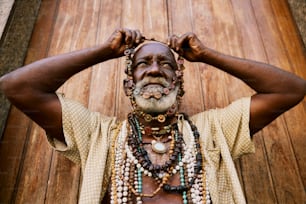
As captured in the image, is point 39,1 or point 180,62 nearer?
point 180,62

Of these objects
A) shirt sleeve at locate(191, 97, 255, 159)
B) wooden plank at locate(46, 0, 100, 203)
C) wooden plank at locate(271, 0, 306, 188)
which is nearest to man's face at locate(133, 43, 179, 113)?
shirt sleeve at locate(191, 97, 255, 159)

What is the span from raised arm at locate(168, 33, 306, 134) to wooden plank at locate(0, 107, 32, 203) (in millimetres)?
901

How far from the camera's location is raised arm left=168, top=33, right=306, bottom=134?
152 cm

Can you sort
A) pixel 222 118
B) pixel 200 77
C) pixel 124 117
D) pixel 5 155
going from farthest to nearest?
pixel 200 77, pixel 124 117, pixel 5 155, pixel 222 118

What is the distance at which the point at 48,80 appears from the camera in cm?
150

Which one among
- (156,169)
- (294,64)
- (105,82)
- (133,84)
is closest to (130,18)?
(105,82)

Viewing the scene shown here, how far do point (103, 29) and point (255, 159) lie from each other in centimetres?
119

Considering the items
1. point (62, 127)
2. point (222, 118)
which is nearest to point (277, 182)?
point (222, 118)

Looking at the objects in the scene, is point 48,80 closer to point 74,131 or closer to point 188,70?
point 74,131

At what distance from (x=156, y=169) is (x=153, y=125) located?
0.26m

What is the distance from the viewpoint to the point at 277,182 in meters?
1.70

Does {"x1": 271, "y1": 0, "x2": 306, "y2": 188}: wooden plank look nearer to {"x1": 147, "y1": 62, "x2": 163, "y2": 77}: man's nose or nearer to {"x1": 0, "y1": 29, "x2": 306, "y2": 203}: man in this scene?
{"x1": 0, "y1": 29, "x2": 306, "y2": 203}: man

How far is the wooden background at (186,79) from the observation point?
1.68m

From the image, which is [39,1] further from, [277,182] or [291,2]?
[277,182]
